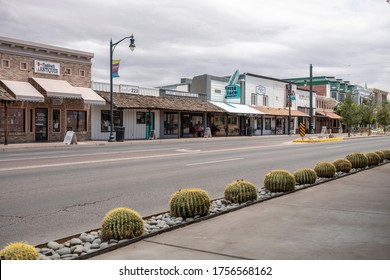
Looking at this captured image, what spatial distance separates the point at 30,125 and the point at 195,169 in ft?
64.5

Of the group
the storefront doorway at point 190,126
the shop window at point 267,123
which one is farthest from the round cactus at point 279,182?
the shop window at point 267,123

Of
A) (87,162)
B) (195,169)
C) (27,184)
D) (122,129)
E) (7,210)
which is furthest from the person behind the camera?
(122,129)

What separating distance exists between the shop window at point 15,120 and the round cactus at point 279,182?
77.7ft

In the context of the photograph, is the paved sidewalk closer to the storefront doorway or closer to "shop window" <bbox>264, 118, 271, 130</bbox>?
the storefront doorway

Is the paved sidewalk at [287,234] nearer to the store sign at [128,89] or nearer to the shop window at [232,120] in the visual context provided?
the store sign at [128,89]

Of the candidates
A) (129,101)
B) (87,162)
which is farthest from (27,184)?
(129,101)

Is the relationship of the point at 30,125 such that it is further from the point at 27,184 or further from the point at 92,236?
the point at 92,236

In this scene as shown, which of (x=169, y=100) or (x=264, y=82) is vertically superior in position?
(x=264, y=82)

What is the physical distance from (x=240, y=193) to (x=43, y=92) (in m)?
24.3

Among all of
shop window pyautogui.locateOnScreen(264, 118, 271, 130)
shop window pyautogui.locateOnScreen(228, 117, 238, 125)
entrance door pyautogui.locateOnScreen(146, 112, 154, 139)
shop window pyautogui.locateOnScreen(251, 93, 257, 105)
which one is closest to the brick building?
Answer: entrance door pyautogui.locateOnScreen(146, 112, 154, 139)

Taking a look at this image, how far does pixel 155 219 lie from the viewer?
6906 mm

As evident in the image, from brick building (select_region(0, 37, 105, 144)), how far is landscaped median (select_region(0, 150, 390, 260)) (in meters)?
21.4

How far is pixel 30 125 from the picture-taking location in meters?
29.6

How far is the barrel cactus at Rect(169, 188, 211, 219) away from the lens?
6.86 m
